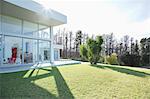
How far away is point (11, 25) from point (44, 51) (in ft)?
14.1

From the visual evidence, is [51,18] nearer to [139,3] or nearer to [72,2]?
[72,2]

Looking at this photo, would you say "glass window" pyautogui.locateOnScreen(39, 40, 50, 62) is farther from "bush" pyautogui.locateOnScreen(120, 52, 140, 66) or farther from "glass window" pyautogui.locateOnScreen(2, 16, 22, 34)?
"bush" pyautogui.locateOnScreen(120, 52, 140, 66)

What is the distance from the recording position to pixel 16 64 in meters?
11.7

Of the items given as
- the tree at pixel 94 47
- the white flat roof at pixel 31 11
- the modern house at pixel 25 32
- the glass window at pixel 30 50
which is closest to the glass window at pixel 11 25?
the modern house at pixel 25 32

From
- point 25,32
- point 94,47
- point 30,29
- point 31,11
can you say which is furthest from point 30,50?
point 94,47

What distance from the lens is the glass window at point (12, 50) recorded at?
37.2 feet

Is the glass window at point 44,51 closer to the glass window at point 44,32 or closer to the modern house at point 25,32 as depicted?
the modern house at point 25,32

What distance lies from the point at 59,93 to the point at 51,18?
10164 millimetres

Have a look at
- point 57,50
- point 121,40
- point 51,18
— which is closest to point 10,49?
point 51,18

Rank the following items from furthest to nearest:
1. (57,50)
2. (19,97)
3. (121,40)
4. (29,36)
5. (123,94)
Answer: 1. (121,40)
2. (57,50)
3. (29,36)
4. (123,94)
5. (19,97)

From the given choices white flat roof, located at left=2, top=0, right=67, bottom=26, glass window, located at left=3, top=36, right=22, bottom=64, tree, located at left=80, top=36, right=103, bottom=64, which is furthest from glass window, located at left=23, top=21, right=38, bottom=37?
tree, located at left=80, top=36, right=103, bottom=64

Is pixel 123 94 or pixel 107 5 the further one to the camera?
pixel 107 5

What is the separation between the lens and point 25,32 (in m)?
13.0

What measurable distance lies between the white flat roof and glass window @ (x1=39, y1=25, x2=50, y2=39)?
66 centimetres
